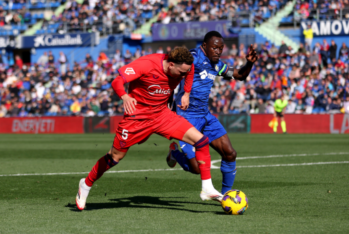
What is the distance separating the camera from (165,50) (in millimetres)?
36969

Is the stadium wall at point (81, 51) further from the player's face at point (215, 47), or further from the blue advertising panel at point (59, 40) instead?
the player's face at point (215, 47)

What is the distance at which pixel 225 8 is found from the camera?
34.4m

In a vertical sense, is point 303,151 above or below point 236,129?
above

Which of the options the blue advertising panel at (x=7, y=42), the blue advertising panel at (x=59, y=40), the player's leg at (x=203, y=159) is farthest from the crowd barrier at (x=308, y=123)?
the blue advertising panel at (x=7, y=42)

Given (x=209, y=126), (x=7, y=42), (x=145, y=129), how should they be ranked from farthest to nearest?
(x=7, y=42) < (x=209, y=126) < (x=145, y=129)

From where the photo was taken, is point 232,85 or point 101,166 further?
point 232,85

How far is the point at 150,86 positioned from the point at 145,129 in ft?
1.78

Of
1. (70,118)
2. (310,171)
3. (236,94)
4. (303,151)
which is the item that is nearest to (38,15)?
(70,118)

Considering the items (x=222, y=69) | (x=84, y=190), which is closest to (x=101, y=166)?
(x=84, y=190)

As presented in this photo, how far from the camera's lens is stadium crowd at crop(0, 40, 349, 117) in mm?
26953

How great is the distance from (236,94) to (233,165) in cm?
2079

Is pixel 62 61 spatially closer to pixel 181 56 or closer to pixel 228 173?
pixel 228 173

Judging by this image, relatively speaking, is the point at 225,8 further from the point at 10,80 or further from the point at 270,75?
the point at 10,80

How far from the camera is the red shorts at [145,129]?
6594 millimetres
